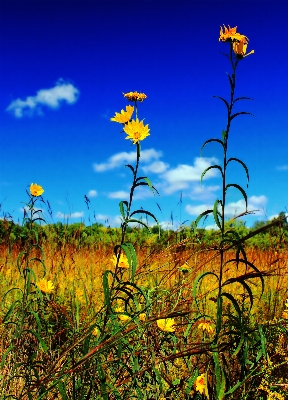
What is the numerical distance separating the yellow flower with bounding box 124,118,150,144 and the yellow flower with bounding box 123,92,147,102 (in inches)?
7.0

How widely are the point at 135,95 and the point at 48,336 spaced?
6.03ft

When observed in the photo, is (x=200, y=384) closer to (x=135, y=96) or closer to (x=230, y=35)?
(x=135, y=96)

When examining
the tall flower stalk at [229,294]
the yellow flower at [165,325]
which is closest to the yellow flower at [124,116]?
the tall flower stalk at [229,294]

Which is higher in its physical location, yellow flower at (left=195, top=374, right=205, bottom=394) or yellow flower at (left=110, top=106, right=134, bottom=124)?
yellow flower at (left=110, top=106, right=134, bottom=124)

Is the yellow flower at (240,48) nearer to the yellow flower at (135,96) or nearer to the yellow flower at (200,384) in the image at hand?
the yellow flower at (135,96)

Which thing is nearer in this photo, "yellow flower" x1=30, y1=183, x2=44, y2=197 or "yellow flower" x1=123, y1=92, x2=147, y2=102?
"yellow flower" x1=123, y1=92, x2=147, y2=102

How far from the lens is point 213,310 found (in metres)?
3.91

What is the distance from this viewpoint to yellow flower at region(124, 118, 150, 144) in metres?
1.96

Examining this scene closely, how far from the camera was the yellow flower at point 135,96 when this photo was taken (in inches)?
83.0

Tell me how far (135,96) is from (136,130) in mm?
238

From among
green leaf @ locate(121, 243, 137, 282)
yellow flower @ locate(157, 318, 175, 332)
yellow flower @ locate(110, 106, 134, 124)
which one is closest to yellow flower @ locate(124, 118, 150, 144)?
yellow flower @ locate(110, 106, 134, 124)

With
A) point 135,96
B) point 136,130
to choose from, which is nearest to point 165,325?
point 136,130

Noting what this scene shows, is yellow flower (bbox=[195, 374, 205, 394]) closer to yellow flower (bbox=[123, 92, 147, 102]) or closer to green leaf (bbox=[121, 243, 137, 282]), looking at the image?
green leaf (bbox=[121, 243, 137, 282])

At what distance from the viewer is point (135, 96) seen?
6.93 ft
